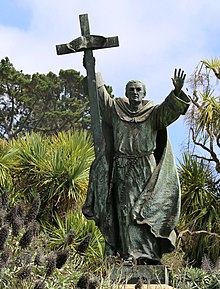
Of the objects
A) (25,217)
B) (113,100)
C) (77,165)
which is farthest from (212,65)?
(25,217)

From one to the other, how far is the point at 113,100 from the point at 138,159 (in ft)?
2.38

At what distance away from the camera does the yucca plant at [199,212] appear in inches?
590

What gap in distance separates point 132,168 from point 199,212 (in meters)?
8.60

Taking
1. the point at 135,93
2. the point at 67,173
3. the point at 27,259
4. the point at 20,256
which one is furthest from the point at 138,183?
the point at 67,173

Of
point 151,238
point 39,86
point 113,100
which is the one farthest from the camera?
point 39,86

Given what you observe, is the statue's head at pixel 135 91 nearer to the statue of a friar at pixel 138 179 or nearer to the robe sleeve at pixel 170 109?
the statue of a friar at pixel 138 179

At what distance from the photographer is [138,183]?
7.34 metres

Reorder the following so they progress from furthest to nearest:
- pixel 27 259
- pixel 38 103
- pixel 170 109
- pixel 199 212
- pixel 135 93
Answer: pixel 38 103, pixel 199 212, pixel 135 93, pixel 170 109, pixel 27 259

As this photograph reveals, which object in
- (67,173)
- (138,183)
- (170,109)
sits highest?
(170,109)

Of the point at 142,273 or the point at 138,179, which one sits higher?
the point at 138,179

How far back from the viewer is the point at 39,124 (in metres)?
35.7

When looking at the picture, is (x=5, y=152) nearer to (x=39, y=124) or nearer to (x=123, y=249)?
(x=123, y=249)

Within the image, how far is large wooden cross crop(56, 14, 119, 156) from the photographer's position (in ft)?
24.6

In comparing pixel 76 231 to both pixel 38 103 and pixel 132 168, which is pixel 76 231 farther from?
pixel 38 103
